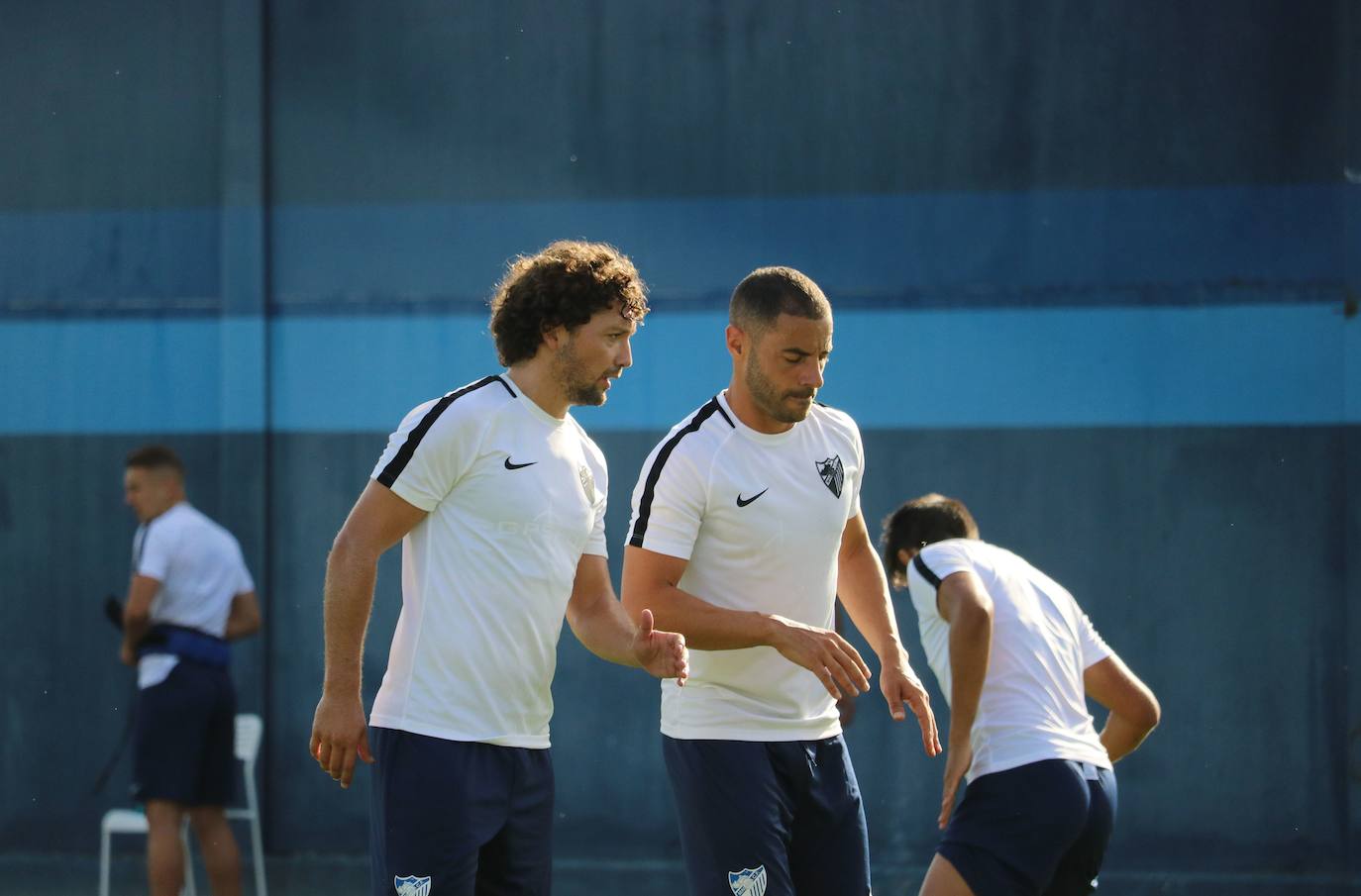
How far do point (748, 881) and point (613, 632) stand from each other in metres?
0.70

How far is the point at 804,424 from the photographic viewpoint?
4043 mm

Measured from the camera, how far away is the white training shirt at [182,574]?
6012 mm

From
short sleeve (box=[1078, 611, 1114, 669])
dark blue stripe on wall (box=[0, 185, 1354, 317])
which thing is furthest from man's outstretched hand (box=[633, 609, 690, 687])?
dark blue stripe on wall (box=[0, 185, 1354, 317])

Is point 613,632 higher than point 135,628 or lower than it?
higher

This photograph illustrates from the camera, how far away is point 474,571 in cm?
342

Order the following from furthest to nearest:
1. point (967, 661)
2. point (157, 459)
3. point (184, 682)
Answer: point (157, 459)
point (184, 682)
point (967, 661)

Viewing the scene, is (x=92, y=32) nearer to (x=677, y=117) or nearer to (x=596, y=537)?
(x=677, y=117)

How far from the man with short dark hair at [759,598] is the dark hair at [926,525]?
0.55 m

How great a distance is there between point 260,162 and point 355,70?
1.97ft

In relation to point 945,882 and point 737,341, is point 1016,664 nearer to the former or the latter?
point 945,882

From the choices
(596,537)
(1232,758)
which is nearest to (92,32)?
(596,537)

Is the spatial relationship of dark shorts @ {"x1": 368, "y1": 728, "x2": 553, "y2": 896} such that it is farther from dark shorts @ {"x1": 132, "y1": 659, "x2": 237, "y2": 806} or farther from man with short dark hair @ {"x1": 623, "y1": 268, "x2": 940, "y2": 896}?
dark shorts @ {"x1": 132, "y1": 659, "x2": 237, "y2": 806}

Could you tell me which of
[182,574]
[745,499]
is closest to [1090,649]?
[745,499]

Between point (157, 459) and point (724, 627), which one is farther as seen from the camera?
point (157, 459)
